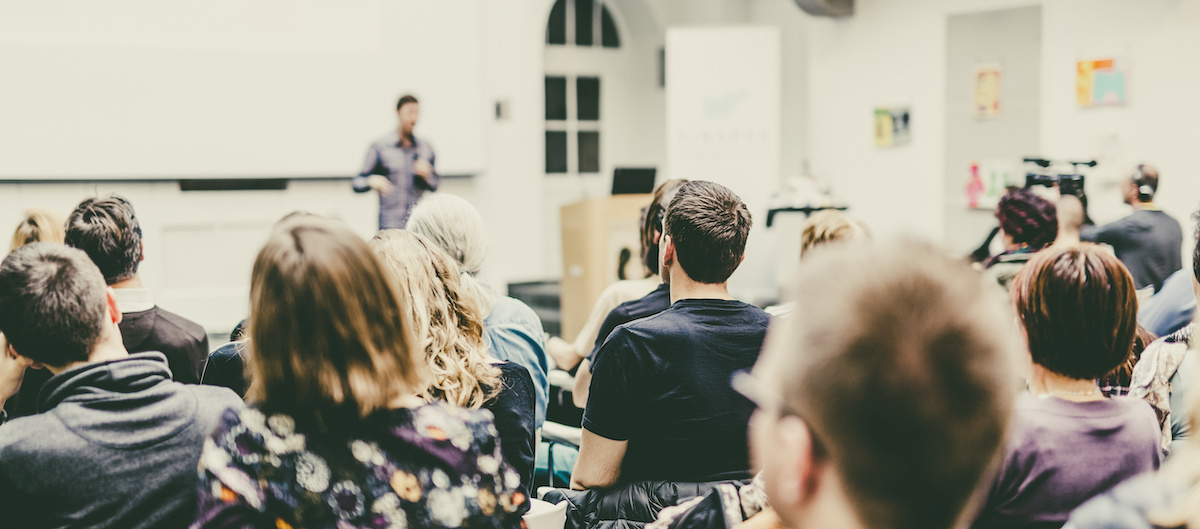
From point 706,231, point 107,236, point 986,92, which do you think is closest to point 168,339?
point 107,236

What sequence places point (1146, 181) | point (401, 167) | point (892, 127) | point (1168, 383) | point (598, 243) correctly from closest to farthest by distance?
1. point (1168, 383)
2. point (1146, 181)
3. point (598, 243)
4. point (401, 167)
5. point (892, 127)

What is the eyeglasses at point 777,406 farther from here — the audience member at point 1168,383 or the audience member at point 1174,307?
the audience member at point 1174,307

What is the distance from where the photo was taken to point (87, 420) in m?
1.40

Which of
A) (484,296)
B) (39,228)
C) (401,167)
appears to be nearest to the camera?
(484,296)

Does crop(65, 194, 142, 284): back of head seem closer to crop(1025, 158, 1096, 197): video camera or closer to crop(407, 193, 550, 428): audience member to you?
crop(407, 193, 550, 428): audience member

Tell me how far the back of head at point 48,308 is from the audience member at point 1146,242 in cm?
417

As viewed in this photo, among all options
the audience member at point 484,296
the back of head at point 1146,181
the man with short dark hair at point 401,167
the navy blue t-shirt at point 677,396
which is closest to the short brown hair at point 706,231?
the navy blue t-shirt at point 677,396

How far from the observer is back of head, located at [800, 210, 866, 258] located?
291cm

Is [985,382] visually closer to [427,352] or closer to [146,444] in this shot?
[427,352]

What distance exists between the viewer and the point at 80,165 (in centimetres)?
585

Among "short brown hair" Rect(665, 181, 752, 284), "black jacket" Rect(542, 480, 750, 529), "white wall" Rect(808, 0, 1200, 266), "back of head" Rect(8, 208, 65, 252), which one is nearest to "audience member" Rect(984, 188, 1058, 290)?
"short brown hair" Rect(665, 181, 752, 284)

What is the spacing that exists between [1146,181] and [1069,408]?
3.72 m

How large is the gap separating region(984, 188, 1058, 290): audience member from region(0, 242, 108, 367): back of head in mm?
2931

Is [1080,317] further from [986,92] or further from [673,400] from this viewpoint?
[986,92]
